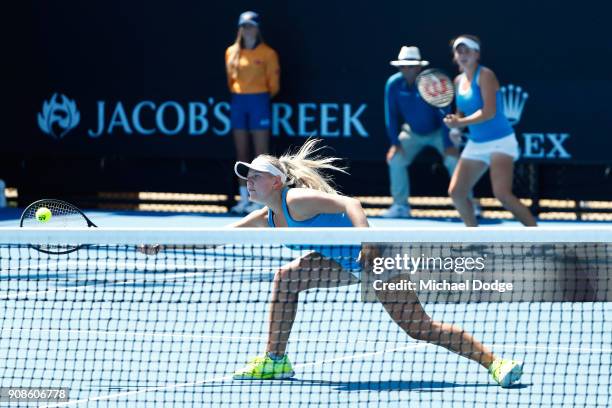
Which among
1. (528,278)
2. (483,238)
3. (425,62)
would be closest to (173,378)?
(483,238)

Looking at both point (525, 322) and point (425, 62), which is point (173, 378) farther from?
point (425, 62)

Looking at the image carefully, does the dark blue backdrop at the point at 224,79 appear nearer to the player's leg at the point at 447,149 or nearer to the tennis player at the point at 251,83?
the tennis player at the point at 251,83

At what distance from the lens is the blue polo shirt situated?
11367 millimetres

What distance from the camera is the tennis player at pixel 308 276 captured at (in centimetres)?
528

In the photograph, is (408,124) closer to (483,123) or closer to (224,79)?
(224,79)

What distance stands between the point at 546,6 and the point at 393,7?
132 cm

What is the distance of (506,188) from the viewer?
28.9 feet

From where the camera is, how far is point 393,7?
38.8ft

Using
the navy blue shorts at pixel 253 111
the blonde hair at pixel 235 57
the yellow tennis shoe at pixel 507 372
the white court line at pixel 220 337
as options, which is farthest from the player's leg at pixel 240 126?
the yellow tennis shoe at pixel 507 372

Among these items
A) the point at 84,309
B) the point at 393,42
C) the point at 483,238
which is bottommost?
the point at 84,309

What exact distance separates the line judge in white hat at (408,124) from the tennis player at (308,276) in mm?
5792

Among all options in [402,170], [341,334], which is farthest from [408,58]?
[341,334]

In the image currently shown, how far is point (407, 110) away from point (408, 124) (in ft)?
0.67

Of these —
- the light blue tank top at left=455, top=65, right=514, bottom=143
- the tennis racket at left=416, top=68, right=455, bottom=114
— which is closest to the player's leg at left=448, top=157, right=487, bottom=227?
the light blue tank top at left=455, top=65, right=514, bottom=143
